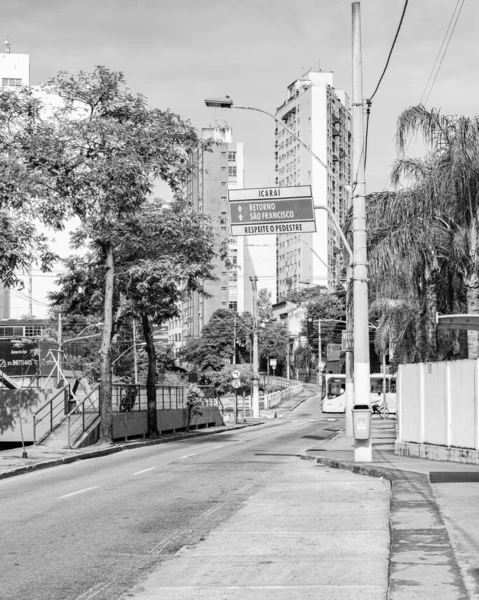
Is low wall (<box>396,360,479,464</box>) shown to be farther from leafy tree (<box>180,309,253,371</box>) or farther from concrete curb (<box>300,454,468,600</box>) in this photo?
leafy tree (<box>180,309,253,371</box>)

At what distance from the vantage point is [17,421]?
3388 cm

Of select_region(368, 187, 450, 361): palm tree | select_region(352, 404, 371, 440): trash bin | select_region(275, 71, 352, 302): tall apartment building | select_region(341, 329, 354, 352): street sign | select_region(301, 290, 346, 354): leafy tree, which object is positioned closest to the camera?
select_region(352, 404, 371, 440): trash bin

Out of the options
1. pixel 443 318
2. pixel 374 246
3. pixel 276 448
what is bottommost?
pixel 276 448

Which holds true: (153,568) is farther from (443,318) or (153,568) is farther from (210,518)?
(443,318)

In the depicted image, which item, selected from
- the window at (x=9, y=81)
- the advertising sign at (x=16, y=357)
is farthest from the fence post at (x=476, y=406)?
the window at (x=9, y=81)

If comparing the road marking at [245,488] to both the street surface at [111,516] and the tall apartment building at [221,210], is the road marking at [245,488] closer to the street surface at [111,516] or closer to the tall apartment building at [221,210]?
the street surface at [111,516]

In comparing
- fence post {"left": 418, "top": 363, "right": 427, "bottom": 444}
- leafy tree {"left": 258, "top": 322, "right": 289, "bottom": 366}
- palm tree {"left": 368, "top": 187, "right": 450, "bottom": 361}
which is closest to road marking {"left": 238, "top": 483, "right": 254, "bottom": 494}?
fence post {"left": 418, "top": 363, "right": 427, "bottom": 444}

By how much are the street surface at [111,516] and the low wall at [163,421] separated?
11403 mm

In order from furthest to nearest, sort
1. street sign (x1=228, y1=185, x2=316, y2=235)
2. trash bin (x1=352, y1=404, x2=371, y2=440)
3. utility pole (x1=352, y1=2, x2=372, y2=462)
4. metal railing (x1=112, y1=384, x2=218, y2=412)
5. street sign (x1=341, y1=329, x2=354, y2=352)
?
metal railing (x1=112, y1=384, x2=218, y2=412) < street sign (x1=341, y1=329, x2=354, y2=352) < street sign (x1=228, y1=185, x2=316, y2=235) < utility pole (x1=352, y1=2, x2=372, y2=462) < trash bin (x1=352, y1=404, x2=371, y2=440)

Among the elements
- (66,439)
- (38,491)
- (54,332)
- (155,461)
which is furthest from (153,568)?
(54,332)

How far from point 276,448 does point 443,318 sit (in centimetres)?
1446

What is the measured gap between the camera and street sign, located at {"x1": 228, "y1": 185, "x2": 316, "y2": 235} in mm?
22500

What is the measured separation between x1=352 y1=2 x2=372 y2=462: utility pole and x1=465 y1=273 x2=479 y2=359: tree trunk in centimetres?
338

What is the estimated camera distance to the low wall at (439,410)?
19516 mm
